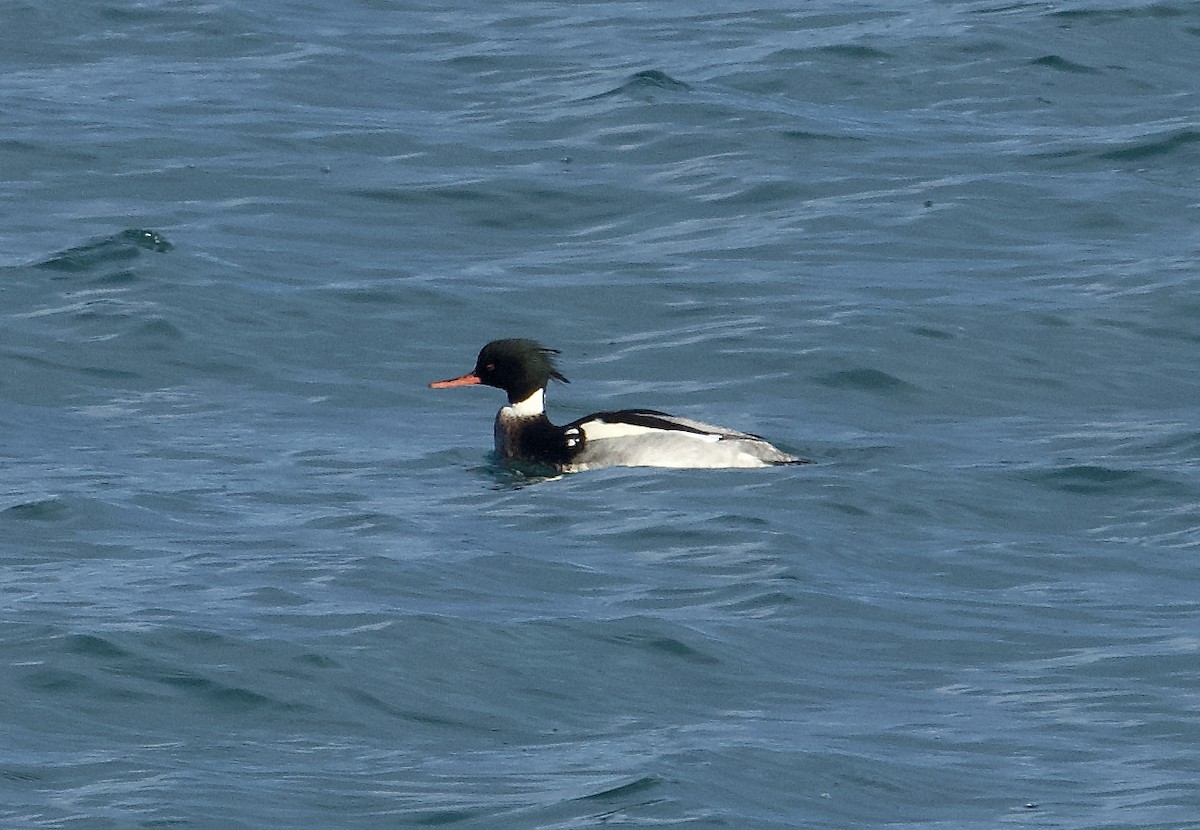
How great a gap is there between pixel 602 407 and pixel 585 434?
1251 mm

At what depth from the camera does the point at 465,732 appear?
9.35 meters

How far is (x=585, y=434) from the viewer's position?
1534cm

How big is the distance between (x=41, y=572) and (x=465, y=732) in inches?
116

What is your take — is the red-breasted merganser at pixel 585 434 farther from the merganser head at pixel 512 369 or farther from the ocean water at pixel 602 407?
the ocean water at pixel 602 407

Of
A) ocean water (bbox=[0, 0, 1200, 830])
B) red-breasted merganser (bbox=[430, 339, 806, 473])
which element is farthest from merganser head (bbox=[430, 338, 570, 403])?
ocean water (bbox=[0, 0, 1200, 830])

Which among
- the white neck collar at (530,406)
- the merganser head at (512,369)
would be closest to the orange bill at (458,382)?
the merganser head at (512,369)

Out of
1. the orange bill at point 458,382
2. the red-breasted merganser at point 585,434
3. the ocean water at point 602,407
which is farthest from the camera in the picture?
the orange bill at point 458,382

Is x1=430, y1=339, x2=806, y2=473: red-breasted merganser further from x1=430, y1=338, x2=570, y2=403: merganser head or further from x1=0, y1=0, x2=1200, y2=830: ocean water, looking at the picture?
x1=0, y1=0, x2=1200, y2=830: ocean water

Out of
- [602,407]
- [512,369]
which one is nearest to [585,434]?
[512,369]

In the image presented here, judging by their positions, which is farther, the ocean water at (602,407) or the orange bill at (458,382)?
the orange bill at (458,382)

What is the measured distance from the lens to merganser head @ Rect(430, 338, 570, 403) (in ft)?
51.6

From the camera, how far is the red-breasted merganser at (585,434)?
578 inches

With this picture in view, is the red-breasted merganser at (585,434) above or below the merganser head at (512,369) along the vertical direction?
below

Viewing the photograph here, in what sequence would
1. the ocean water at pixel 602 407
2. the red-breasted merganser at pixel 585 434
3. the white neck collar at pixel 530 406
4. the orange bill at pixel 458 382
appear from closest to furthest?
the ocean water at pixel 602 407, the red-breasted merganser at pixel 585 434, the orange bill at pixel 458 382, the white neck collar at pixel 530 406
